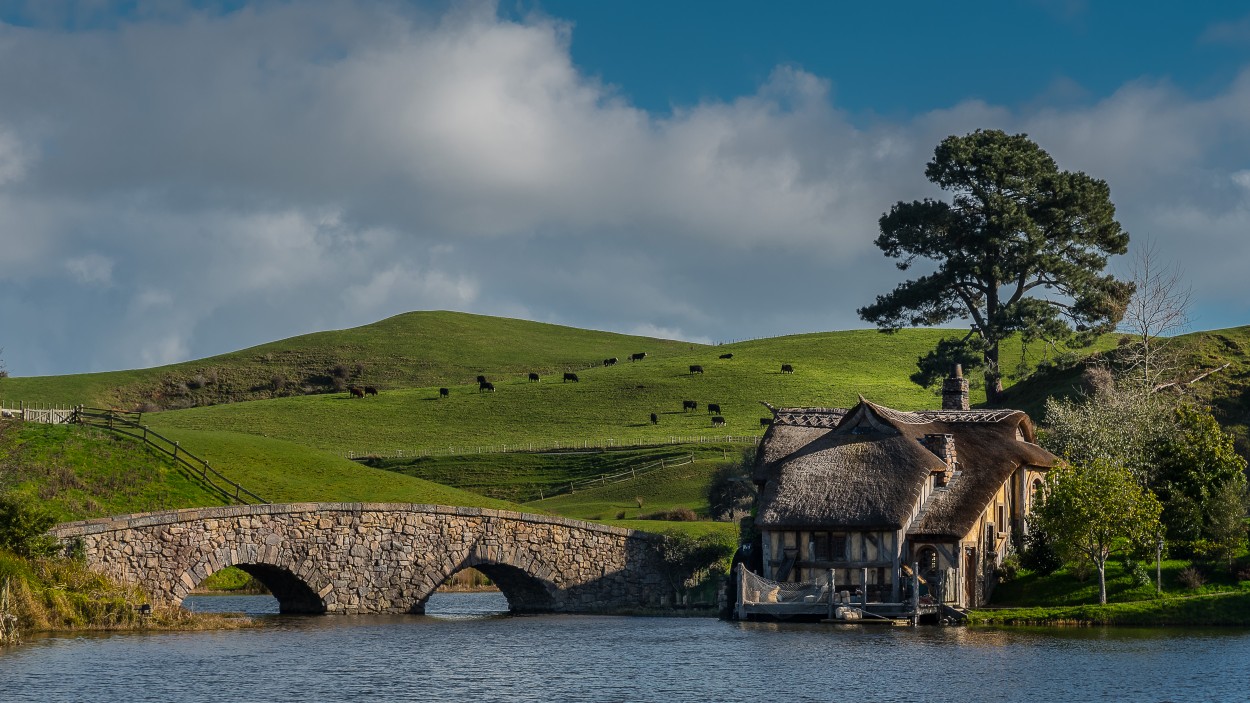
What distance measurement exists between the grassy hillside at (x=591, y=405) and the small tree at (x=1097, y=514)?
51.4m

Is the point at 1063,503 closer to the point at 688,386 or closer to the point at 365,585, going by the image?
the point at 365,585

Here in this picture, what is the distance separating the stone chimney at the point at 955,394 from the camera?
66.6m

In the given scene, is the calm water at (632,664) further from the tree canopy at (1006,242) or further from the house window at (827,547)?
the tree canopy at (1006,242)

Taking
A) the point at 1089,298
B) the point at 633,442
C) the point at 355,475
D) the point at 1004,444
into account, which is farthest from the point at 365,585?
the point at 633,442

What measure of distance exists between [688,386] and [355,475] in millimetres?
54057

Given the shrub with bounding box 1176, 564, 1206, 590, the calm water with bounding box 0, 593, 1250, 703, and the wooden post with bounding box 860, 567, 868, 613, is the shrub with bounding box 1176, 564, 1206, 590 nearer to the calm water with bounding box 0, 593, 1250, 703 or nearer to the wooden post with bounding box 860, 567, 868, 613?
the calm water with bounding box 0, 593, 1250, 703

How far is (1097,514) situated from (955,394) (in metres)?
16.9

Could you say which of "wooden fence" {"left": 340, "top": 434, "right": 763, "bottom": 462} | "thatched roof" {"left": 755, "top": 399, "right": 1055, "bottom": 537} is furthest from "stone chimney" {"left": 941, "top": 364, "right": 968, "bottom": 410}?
"wooden fence" {"left": 340, "top": 434, "right": 763, "bottom": 462}

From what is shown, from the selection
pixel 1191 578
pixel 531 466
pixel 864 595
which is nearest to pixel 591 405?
pixel 531 466

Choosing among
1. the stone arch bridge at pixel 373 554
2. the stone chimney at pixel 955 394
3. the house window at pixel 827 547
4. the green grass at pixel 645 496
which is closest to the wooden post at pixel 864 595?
the house window at pixel 827 547

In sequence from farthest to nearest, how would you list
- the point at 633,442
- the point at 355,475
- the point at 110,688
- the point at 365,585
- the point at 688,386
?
the point at 688,386 → the point at 633,442 → the point at 355,475 → the point at 365,585 → the point at 110,688

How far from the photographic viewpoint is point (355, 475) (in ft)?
242

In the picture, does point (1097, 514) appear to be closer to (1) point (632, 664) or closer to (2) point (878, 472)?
(2) point (878, 472)

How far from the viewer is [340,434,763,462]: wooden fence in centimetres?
10062
